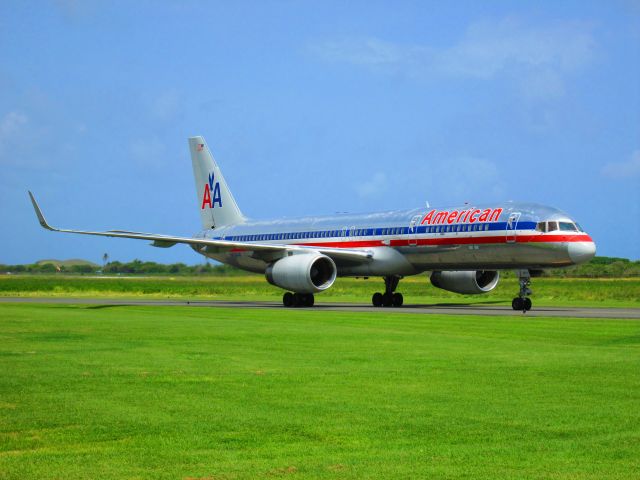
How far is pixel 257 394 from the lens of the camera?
10.2 meters

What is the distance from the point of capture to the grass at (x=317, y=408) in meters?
6.97

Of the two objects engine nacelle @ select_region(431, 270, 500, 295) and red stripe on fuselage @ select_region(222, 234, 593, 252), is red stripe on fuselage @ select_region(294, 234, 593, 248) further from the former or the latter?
engine nacelle @ select_region(431, 270, 500, 295)

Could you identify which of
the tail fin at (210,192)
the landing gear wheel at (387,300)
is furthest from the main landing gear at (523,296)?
the tail fin at (210,192)

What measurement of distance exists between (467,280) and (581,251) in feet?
27.0

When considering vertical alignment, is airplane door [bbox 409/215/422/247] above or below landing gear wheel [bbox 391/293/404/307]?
above

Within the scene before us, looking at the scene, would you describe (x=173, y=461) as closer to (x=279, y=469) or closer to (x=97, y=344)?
(x=279, y=469)

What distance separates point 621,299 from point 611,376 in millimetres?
33067

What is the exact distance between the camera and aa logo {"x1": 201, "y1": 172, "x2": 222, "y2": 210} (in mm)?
48844

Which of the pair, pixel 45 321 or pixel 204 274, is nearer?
pixel 45 321

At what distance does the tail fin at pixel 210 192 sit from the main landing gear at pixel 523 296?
1917 centimetres

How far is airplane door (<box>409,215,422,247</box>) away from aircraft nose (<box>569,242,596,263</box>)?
654 centimetres

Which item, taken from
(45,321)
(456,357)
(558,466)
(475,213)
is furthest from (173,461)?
(475,213)

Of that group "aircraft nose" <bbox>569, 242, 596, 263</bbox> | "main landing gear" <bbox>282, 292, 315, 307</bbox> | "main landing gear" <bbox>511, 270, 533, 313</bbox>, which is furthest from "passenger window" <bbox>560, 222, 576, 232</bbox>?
"main landing gear" <bbox>282, 292, 315, 307</bbox>

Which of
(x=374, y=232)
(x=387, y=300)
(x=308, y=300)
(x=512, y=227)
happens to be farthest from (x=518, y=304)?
(x=308, y=300)
